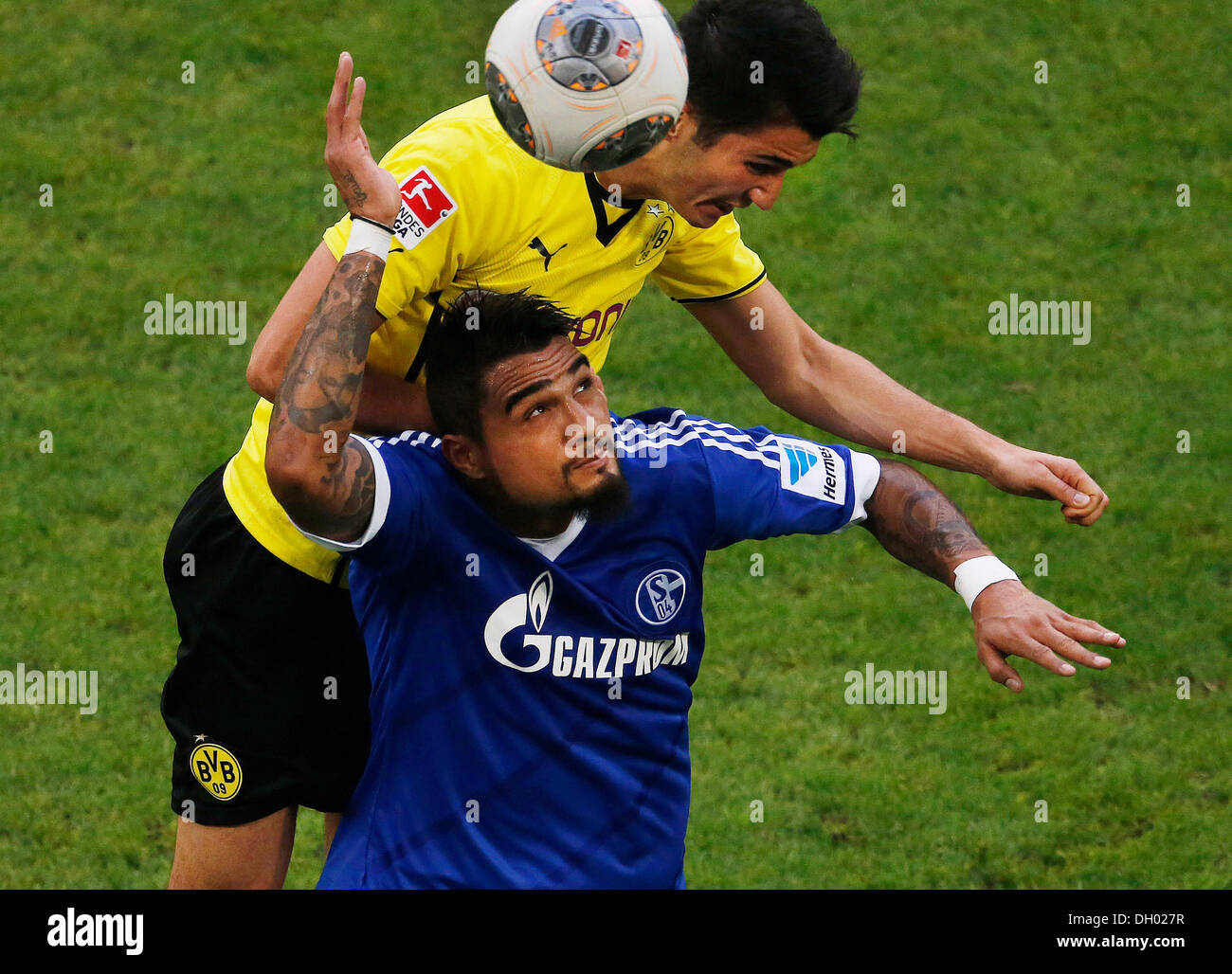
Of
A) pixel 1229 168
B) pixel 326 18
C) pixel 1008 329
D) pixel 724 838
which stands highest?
pixel 326 18

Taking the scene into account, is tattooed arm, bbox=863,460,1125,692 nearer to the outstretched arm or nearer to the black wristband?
the outstretched arm

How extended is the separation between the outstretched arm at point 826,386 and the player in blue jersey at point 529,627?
75 centimetres

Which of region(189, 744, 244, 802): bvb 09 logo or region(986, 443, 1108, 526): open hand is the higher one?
region(986, 443, 1108, 526): open hand

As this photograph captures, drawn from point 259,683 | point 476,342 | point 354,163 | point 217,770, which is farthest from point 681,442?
point 217,770

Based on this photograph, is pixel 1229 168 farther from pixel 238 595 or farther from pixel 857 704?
pixel 238 595

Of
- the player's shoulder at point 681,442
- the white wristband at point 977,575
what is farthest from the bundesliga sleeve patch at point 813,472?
the white wristband at point 977,575

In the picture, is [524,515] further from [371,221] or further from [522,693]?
[371,221]

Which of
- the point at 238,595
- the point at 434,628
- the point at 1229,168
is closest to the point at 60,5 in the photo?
the point at 1229,168

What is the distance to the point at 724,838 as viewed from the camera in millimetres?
7207

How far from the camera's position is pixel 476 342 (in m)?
4.32

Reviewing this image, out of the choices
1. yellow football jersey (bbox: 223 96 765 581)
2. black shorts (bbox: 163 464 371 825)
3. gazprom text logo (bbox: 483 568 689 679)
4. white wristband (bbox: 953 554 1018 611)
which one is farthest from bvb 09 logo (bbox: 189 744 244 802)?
white wristband (bbox: 953 554 1018 611)

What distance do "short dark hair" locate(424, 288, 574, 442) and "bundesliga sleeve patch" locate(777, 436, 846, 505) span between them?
2.26ft

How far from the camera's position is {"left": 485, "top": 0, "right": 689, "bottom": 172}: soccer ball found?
4.05 meters
